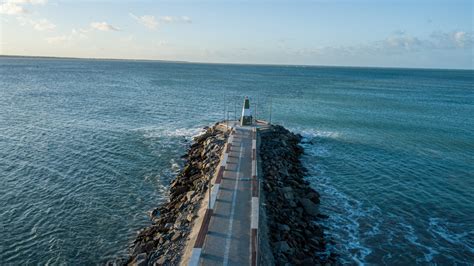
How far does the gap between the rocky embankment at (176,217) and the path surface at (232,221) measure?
161cm

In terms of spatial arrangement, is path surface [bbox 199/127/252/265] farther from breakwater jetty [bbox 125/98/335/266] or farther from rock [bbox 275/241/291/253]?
rock [bbox 275/241/291/253]

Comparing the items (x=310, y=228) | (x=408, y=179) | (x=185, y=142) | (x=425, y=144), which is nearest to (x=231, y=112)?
(x=185, y=142)

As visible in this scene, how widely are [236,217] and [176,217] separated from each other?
16.7 feet

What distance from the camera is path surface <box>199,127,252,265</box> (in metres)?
15.5

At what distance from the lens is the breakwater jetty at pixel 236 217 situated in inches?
649

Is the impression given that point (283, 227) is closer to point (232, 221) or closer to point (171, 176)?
point (232, 221)

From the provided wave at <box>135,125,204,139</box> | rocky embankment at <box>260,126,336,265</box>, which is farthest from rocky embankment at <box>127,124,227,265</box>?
wave at <box>135,125,204,139</box>

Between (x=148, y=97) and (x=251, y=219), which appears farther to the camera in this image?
(x=148, y=97)

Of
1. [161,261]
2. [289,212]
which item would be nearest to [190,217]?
[161,261]

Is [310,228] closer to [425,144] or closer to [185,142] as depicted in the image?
[185,142]

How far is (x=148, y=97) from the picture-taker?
81500 mm

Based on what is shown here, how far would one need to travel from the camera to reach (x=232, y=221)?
725 inches

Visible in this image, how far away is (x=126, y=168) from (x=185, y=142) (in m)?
11.2

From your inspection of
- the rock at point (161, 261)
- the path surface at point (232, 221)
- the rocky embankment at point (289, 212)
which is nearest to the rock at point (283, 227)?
the rocky embankment at point (289, 212)
